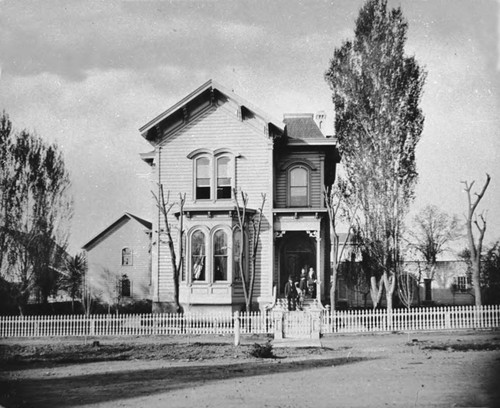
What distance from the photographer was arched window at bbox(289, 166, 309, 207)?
984 inches

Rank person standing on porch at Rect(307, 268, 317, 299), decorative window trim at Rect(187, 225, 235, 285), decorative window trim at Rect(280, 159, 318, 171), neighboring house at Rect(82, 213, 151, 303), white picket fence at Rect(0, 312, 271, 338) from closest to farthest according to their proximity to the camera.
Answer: white picket fence at Rect(0, 312, 271, 338), decorative window trim at Rect(187, 225, 235, 285), person standing on porch at Rect(307, 268, 317, 299), decorative window trim at Rect(280, 159, 318, 171), neighboring house at Rect(82, 213, 151, 303)

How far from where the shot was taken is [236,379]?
38.7ft

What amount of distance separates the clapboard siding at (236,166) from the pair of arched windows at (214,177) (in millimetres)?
272

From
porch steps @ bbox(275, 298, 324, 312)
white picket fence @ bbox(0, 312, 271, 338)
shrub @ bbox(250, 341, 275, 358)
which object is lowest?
shrub @ bbox(250, 341, 275, 358)

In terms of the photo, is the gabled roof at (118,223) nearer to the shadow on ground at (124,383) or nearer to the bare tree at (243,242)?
the bare tree at (243,242)

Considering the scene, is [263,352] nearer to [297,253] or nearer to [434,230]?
[297,253]

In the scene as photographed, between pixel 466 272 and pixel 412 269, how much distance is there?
3705 millimetres

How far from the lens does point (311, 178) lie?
25047 mm

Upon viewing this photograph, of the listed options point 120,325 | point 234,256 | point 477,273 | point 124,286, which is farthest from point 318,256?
point 124,286

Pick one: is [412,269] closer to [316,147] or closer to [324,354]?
[316,147]

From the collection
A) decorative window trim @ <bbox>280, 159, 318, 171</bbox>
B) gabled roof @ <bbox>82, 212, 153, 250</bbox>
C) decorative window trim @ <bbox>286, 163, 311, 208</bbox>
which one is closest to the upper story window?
decorative window trim @ <bbox>280, 159, 318, 171</bbox>

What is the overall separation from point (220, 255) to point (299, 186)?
4.54 metres

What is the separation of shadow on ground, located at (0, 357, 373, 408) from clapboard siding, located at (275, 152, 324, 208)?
11002mm

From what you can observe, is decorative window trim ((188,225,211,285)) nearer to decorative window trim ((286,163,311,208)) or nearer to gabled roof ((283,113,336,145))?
decorative window trim ((286,163,311,208))
